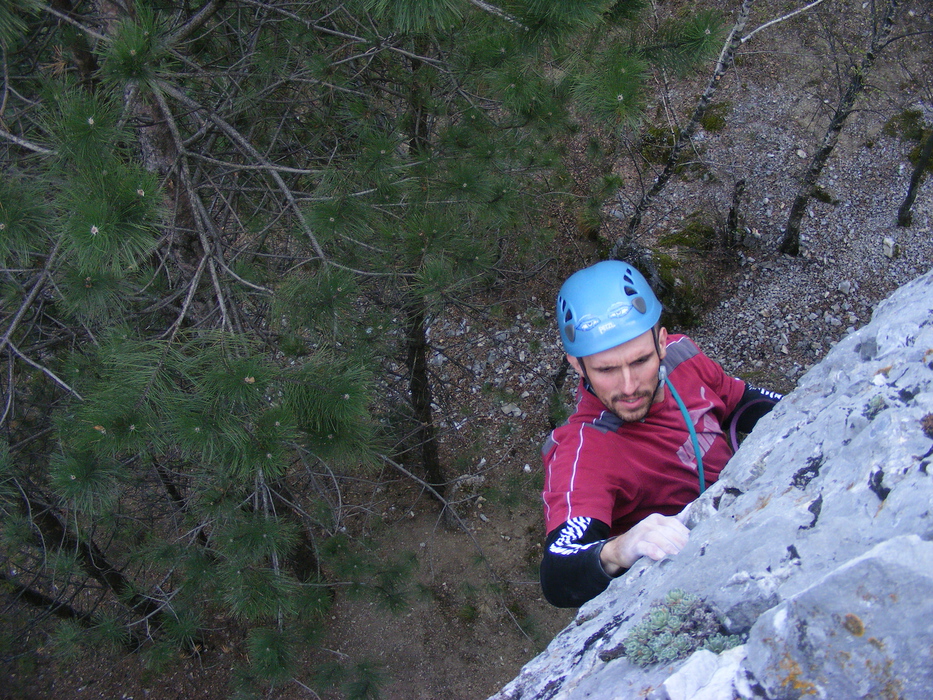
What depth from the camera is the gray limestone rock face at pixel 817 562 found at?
0.89 m

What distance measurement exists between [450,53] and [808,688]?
148 inches

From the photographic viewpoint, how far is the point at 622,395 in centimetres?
236

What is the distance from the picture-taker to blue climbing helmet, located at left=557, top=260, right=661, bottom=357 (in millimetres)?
2379

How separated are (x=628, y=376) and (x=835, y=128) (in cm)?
564

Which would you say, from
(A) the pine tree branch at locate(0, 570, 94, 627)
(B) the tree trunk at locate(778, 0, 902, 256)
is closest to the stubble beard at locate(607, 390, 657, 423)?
(A) the pine tree branch at locate(0, 570, 94, 627)

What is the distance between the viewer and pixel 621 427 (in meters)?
2.40

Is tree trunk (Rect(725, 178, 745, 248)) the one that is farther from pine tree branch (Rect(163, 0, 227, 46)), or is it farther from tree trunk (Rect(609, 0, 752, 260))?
pine tree branch (Rect(163, 0, 227, 46))

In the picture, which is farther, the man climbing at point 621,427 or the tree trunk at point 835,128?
the tree trunk at point 835,128

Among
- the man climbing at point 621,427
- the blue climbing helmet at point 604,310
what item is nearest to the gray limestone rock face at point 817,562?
the man climbing at point 621,427

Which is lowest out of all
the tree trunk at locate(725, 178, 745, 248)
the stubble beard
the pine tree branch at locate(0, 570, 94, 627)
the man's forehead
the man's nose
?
the pine tree branch at locate(0, 570, 94, 627)

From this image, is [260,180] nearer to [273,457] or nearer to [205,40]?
[205,40]

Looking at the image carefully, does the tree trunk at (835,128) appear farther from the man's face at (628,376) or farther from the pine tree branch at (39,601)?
the pine tree branch at (39,601)

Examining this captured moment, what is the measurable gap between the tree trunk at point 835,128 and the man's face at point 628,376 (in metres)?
5.03

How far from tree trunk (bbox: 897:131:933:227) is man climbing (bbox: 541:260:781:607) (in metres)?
6.28
